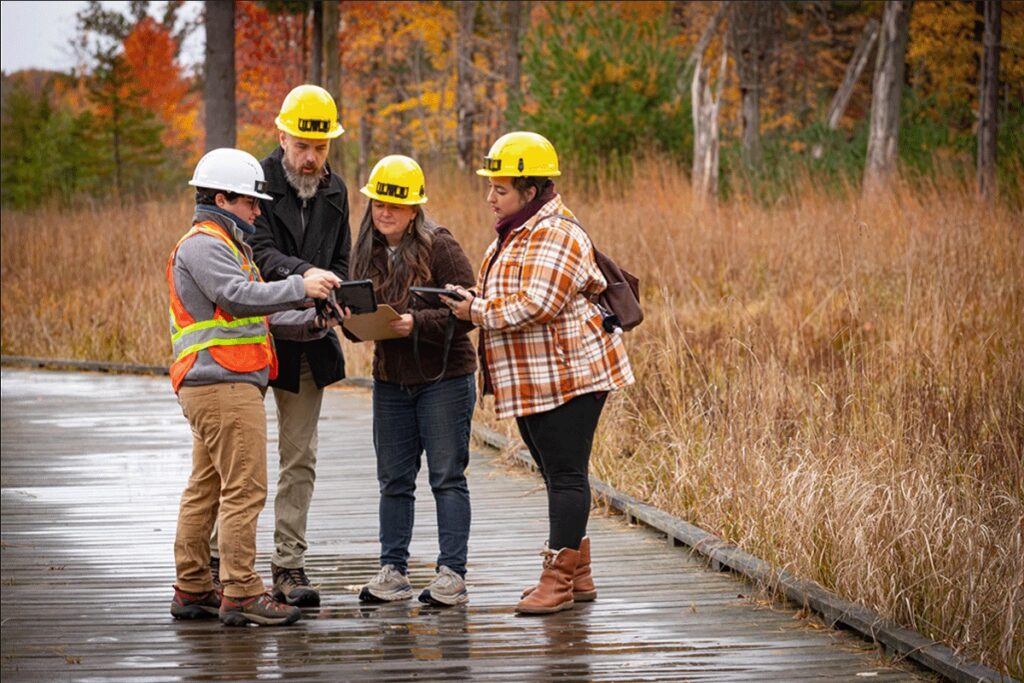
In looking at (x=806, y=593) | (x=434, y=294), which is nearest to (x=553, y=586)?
(x=806, y=593)

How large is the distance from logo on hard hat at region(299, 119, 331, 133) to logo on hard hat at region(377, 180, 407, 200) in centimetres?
35

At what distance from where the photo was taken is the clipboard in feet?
17.8

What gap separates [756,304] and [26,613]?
26.8ft

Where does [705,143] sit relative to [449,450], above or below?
above

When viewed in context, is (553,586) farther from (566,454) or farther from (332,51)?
(332,51)

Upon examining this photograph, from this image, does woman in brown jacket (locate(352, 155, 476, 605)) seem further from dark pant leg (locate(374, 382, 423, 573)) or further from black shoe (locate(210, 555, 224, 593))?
black shoe (locate(210, 555, 224, 593))

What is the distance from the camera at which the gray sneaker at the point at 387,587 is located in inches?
235

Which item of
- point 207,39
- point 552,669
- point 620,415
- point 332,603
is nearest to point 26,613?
point 332,603

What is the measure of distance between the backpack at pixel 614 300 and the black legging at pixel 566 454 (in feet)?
0.87

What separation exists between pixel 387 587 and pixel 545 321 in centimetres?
130

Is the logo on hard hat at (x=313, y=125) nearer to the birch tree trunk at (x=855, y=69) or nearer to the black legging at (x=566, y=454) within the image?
the black legging at (x=566, y=454)

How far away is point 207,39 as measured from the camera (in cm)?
2175

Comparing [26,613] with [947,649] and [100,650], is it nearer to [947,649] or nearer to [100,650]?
[100,650]

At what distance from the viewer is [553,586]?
5.70 metres
